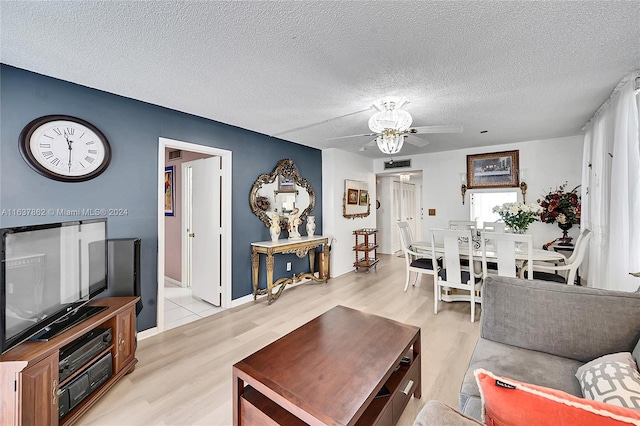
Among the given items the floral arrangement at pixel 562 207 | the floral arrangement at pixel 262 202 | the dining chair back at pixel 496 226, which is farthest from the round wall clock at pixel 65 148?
the floral arrangement at pixel 562 207

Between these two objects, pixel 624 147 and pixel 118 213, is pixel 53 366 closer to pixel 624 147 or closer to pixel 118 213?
pixel 118 213

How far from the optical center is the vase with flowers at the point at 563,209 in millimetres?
3980

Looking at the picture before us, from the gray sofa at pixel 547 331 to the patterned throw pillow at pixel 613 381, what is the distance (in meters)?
0.07

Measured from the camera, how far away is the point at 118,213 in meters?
2.50

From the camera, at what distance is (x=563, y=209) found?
4.03 m

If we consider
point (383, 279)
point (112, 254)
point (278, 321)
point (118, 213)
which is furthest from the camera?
point (383, 279)

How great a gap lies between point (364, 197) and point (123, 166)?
14.3 feet

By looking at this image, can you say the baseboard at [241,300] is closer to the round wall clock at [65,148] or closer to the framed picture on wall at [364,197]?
the round wall clock at [65,148]

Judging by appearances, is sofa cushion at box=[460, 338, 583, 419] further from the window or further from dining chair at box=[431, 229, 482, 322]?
the window

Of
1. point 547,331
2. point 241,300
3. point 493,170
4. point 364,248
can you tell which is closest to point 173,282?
point 241,300

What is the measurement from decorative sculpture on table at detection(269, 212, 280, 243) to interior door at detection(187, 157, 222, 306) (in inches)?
28.7

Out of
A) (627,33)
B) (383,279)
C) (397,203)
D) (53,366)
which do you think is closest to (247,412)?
(53,366)

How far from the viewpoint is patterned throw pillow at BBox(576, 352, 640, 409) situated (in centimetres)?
95

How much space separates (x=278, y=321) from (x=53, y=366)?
74.6 inches
